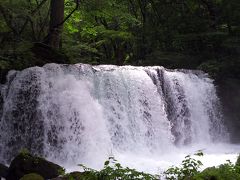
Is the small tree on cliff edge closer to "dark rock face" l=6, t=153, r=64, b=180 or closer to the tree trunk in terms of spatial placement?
the tree trunk

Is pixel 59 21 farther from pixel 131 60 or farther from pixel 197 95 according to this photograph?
pixel 131 60

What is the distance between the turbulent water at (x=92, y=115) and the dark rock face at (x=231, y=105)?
1673mm

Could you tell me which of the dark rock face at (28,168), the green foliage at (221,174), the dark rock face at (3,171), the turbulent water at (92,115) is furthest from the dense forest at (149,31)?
the green foliage at (221,174)

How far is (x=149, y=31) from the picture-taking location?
75.0 ft

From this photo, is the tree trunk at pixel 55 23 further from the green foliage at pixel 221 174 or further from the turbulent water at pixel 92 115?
the green foliage at pixel 221 174

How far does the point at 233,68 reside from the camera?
19.4m

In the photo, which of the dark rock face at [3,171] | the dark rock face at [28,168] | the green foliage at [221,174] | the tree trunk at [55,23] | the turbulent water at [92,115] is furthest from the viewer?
the tree trunk at [55,23]

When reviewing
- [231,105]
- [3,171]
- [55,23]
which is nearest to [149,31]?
[231,105]

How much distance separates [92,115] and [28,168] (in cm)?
387

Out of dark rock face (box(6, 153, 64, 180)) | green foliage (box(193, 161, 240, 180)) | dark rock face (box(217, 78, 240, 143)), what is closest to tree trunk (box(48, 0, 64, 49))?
dark rock face (box(6, 153, 64, 180))

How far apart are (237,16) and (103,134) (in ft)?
34.3

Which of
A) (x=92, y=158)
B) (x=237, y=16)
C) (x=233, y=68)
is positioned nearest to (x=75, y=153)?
(x=92, y=158)

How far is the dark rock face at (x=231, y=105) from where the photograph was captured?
59.8ft

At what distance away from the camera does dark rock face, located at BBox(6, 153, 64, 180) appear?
10289 mm
